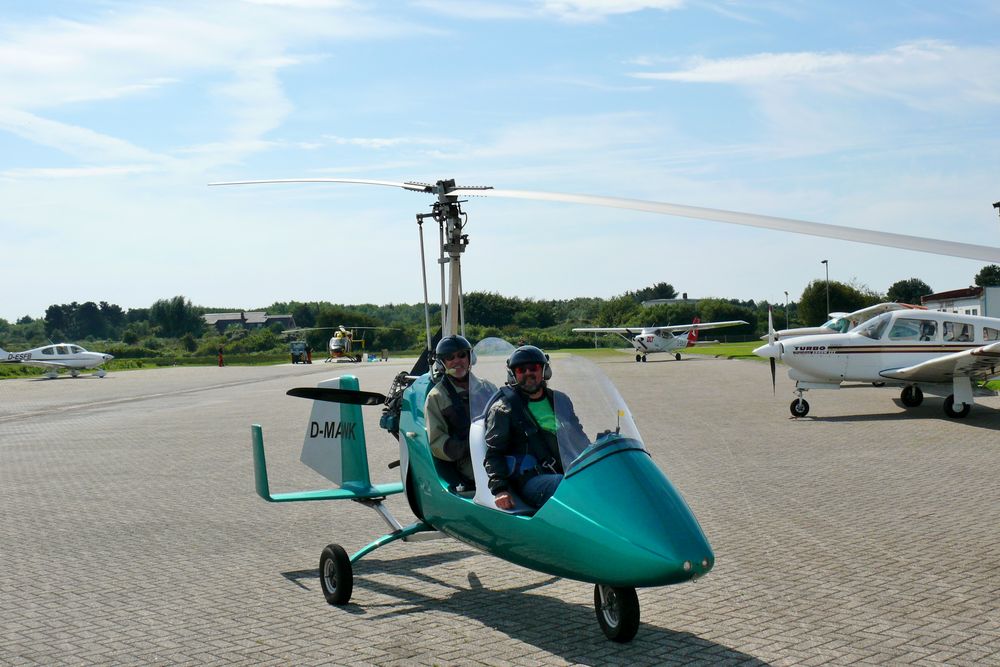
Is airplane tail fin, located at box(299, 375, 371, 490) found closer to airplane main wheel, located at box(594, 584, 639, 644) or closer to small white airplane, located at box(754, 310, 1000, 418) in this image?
airplane main wheel, located at box(594, 584, 639, 644)

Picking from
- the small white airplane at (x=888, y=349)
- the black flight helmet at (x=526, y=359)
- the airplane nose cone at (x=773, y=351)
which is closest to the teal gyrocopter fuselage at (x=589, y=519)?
the black flight helmet at (x=526, y=359)

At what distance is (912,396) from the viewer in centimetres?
1967

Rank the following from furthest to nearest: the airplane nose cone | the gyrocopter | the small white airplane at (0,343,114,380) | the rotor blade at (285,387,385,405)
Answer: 1. the small white airplane at (0,343,114,380)
2. the airplane nose cone
3. the rotor blade at (285,387,385,405)
4. the gyrocopter

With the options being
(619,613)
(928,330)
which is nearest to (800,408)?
(928,330)

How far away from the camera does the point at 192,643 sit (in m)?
5.20

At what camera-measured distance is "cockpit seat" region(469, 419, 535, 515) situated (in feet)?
17.2

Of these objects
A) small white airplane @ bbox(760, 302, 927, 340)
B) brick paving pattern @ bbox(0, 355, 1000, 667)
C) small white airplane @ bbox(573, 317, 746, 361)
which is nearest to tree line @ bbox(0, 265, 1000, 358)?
small white airplane @ bbox(573, 317, 746, 361)

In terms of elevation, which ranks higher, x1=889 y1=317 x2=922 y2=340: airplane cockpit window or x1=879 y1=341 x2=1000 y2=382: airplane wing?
x1=889 y1=317 x2=922 y2=340: airplane cockpit window

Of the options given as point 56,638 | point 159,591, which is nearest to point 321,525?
point 159,591

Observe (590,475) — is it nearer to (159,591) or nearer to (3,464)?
(159,591)

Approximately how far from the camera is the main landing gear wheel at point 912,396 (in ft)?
64.1

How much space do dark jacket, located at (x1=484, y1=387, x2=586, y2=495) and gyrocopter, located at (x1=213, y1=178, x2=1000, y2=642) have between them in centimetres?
15

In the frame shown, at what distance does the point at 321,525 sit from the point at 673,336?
4754 centimetres

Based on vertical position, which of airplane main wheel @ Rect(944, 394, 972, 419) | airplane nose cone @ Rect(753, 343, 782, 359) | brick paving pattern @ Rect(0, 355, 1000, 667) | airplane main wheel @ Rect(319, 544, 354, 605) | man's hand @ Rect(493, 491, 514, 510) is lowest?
airplane main wheel @ Rect(944, 394, 972, 419)
